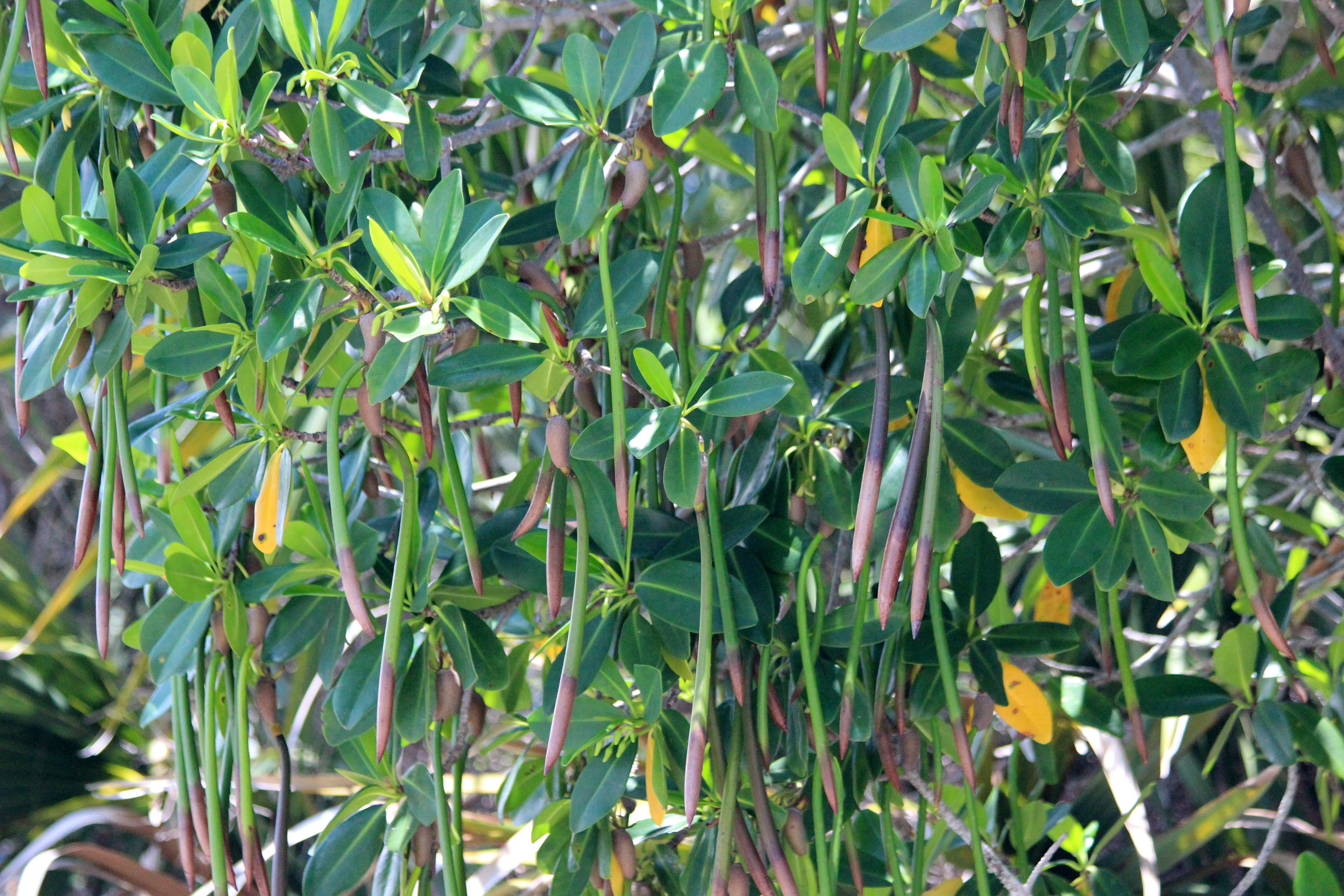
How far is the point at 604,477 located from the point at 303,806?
4.63 feet

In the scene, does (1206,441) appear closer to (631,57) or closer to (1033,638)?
(1033,638)

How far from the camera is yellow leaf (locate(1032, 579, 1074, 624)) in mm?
929

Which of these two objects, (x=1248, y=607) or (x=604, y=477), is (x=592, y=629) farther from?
(x=1248, y=607)

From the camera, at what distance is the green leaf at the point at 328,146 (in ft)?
1.94

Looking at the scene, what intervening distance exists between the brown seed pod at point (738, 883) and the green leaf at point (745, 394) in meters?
0.26

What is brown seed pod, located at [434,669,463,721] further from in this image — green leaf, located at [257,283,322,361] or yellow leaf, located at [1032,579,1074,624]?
yellow leaf, located at [1032,579,1074,624]

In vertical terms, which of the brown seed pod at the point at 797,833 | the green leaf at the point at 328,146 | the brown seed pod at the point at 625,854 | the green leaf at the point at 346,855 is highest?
the green leaf at the point at 328,146

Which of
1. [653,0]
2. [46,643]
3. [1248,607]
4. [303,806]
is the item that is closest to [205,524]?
[653,0]

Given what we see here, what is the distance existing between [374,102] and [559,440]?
0.66 feet

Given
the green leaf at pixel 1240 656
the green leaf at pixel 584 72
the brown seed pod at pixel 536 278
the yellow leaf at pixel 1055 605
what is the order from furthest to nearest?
the yellow leaf at pixel 1055 605, the green leaf at pixel 1240 656, the brown seed pod at pixel 536 278, the green leaf at pixel 584 72

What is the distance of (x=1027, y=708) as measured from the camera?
2.58 feet

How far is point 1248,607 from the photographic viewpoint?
862 millimetres

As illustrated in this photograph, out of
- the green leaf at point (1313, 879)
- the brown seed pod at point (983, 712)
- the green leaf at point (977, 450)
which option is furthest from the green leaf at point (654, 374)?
the green leaf at point (1313, 879)

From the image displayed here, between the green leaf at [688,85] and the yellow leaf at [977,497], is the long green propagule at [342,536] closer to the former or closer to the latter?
the green leaf at [688,85]
